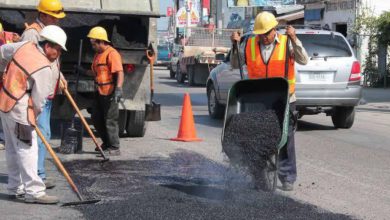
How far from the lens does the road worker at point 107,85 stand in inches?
393

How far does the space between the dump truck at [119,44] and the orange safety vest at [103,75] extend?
78 cm

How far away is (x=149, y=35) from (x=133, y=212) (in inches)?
196

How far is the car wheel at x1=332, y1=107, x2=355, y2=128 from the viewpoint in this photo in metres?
13.6

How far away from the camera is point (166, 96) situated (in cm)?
2253

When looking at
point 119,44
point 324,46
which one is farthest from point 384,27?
point 119,44

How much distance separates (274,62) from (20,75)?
272 cm

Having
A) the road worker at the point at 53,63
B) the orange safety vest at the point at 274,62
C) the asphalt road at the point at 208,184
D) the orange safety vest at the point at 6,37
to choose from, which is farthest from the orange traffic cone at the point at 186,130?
the orange safety vest at the point at 274,62

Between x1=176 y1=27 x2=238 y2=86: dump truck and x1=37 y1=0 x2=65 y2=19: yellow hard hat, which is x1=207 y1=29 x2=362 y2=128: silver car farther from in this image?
x1=176 y1=27 x2=238 y2=86: dump truck

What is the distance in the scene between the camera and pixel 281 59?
7852mm

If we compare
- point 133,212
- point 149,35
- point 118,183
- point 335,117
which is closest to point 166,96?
point 335,117

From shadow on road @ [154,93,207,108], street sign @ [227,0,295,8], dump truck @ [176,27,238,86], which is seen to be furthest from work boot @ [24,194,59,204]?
street sign @ [227,0,295,8]

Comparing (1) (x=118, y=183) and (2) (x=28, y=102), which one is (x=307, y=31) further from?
(2) (x=28, y=102)

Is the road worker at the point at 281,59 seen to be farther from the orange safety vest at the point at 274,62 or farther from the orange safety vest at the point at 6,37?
the orange safety vest at the point at 6,37

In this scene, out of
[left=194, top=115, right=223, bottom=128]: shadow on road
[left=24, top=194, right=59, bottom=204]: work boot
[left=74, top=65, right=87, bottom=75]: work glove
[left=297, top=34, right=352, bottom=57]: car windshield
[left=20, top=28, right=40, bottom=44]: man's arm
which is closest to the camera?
[left=24, top=194, right=59, bottom=204]: work boot
